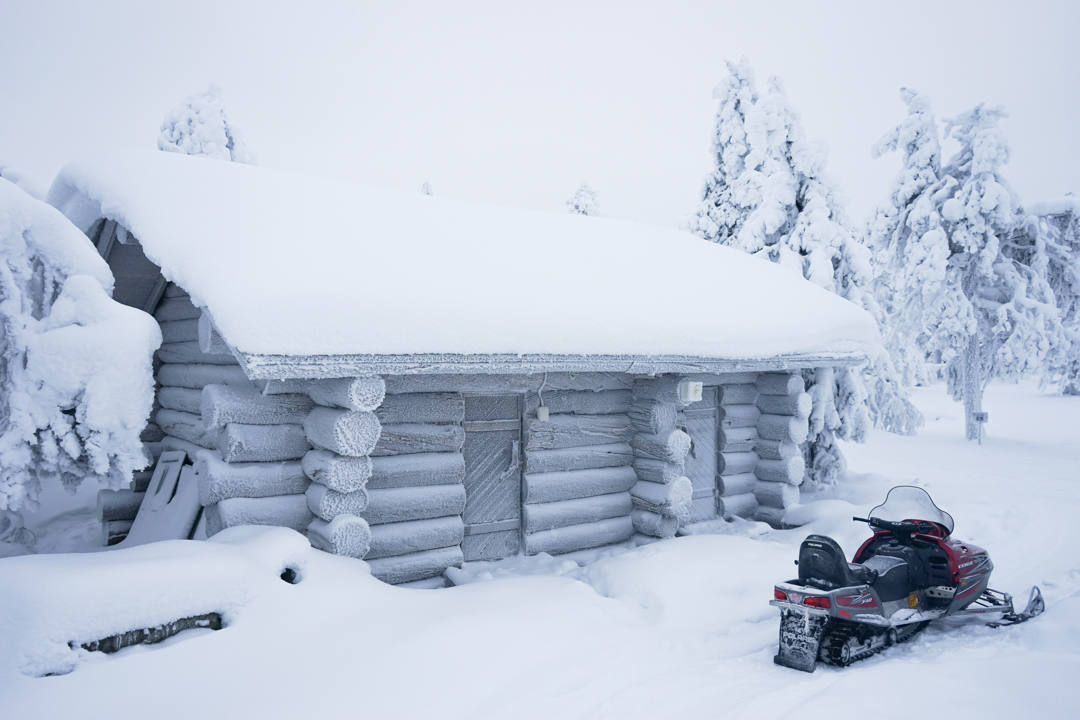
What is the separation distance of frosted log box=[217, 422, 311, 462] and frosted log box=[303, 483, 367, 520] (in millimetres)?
460

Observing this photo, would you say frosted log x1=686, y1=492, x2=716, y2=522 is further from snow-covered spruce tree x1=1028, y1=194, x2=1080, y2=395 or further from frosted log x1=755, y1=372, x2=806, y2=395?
snow-covered spruce tree x1=1028, y1=194, x2=1080, y2=395

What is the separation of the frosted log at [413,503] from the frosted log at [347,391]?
3.80 feet

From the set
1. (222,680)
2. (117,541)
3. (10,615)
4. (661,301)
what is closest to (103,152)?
(117,541)

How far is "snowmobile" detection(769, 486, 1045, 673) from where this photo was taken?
4.77 metres

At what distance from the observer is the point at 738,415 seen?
10.2m

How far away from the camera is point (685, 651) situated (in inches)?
203

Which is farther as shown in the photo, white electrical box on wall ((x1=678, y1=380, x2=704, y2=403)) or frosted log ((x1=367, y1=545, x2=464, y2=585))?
white electrical box on wall ((x1=678, y1=380, x2=704, y2=403))

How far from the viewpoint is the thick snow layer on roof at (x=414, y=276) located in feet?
17.3

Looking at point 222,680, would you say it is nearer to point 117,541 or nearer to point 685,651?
point 685,651

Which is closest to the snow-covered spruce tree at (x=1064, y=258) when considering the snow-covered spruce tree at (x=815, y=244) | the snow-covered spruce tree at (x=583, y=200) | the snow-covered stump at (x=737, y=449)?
the snow-covered spruce tree at (x=815, y=244)

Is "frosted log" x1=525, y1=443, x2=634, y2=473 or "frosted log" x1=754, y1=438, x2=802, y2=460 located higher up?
"frosted log" x1=525, y1=443, x2=634, y2=473

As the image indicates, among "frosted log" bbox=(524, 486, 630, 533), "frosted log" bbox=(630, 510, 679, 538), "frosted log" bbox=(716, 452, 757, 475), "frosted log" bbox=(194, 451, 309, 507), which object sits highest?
"frosted log" bbox=(194, 451, 309, 507)

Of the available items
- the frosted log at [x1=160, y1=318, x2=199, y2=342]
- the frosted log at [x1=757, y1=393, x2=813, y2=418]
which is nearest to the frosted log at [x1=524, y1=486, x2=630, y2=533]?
the frosted log at [x1=757, y1=393, x2=813, y2=418]

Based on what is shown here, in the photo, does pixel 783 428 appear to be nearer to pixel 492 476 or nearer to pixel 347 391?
pixel 492 476
